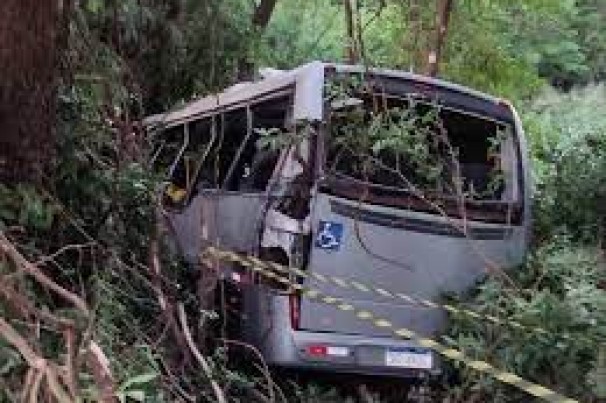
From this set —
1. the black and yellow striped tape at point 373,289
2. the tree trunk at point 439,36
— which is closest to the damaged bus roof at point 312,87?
the black and yellow striped tape at point 373,289

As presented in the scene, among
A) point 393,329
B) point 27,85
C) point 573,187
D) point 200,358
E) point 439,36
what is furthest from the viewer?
point 439,36

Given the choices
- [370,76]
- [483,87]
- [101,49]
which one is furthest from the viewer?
[483,87]

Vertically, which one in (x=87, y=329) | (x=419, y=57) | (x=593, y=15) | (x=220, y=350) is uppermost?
(x=593, y=15)

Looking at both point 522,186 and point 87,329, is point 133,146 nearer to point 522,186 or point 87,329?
point 522,186

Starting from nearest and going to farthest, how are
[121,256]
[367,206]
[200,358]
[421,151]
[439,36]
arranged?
[200,358]
[121,256]
[367,206]
[421,151]
[439,36]

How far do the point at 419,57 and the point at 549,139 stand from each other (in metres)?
2.06

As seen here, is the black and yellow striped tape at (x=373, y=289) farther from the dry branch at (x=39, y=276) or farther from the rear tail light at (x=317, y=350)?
the dry branch at (x=39, y=276)

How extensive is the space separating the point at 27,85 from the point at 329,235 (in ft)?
5.71

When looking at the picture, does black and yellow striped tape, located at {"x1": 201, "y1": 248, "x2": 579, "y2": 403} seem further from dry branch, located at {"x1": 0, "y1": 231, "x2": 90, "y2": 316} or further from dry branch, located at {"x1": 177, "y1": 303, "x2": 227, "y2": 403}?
dry branch, located at {"x1": 0, "y1": 231, "x2": 90, "y2": 316}

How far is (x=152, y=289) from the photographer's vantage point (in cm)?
546

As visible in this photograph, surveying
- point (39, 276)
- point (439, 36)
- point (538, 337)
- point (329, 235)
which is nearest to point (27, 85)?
point (39, 276)

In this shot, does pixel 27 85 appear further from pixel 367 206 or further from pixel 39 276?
pixel 367 206

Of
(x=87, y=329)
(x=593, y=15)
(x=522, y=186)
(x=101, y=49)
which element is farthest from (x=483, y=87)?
(x=593, y=15)

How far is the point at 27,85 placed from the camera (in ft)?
15.6
